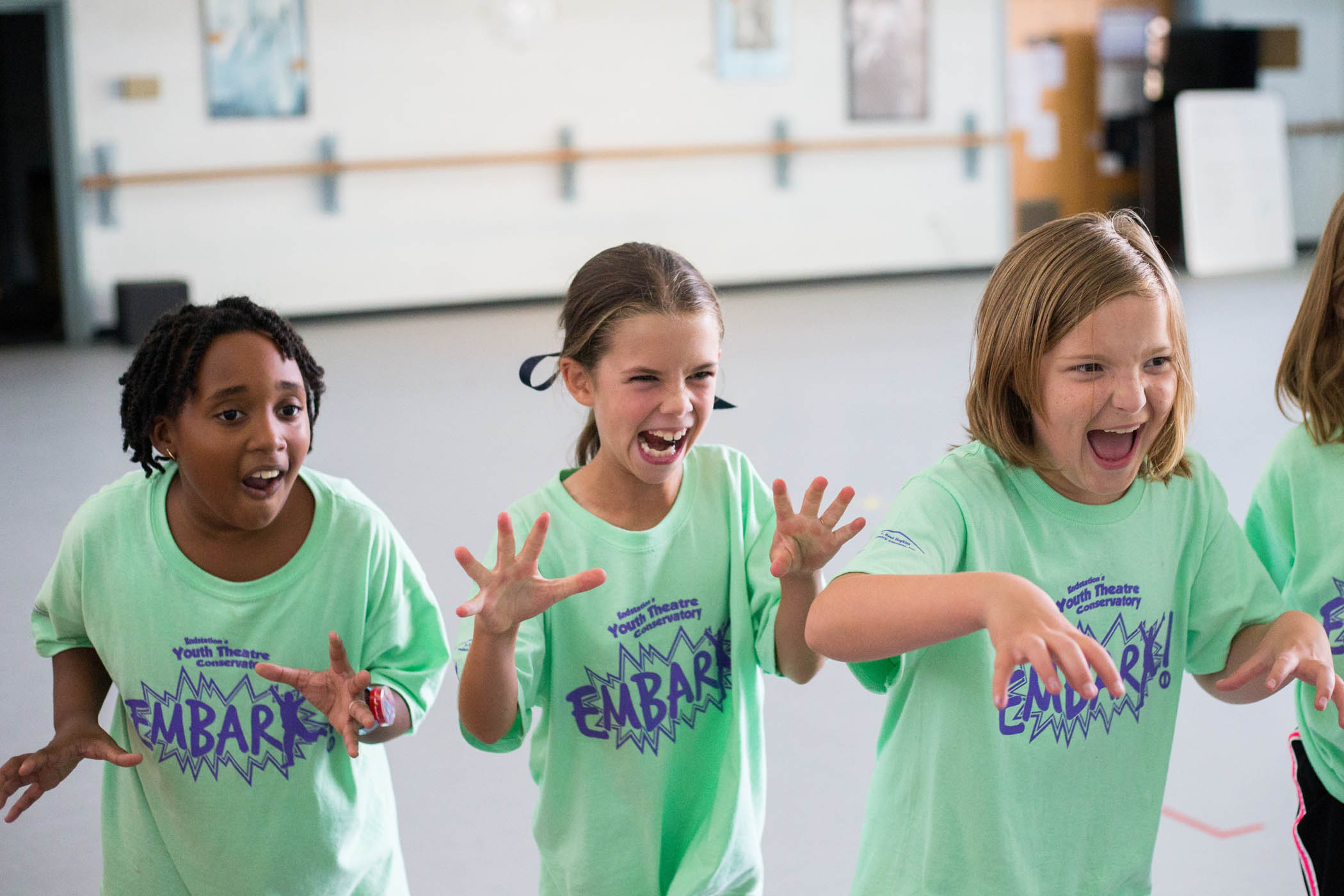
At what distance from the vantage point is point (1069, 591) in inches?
49.1

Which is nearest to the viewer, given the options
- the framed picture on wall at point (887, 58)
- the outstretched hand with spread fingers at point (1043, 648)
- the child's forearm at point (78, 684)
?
the outstretched hand with spread fingers at point (1043, 648)

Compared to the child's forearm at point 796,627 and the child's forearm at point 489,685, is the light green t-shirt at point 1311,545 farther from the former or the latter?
the child's forearm at point 489,685

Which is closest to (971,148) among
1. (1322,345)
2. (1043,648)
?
(1322,345)

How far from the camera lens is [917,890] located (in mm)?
1221

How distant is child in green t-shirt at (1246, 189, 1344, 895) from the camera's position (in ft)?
4.87

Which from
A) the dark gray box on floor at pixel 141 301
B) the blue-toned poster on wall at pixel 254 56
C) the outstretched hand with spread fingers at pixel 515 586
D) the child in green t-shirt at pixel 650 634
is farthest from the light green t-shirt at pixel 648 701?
A: the blue-toned poster on wall at pixel 254 56

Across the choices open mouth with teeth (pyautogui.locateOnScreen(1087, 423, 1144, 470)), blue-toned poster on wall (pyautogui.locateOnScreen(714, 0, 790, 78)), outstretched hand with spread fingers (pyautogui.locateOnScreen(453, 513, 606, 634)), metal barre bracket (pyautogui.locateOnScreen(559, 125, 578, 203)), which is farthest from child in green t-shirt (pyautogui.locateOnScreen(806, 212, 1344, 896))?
blue-toned poster on wall (pyautogui.locateOnScreen(714, 0, 790, 78))

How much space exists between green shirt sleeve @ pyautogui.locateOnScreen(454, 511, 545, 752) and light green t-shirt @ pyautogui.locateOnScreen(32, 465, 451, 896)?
0.11 m

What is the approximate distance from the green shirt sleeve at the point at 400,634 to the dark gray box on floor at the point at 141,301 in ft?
22.0

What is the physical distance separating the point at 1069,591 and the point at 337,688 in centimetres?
69

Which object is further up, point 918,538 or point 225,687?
point 918,538

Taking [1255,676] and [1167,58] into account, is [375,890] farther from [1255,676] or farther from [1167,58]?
[1167,58]

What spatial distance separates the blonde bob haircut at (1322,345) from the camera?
5.03 ft

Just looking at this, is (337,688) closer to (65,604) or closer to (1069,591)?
(65,604)
